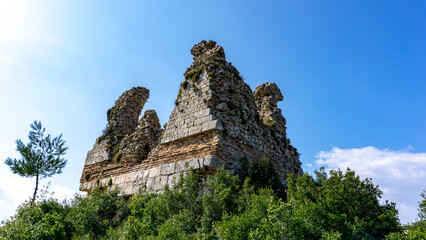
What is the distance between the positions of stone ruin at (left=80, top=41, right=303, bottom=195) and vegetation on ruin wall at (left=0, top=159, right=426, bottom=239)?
29.7 inches

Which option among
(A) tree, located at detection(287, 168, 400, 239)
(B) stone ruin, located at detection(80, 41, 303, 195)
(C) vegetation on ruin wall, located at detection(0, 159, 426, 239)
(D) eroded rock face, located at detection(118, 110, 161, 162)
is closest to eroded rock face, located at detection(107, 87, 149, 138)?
(B) stone ruin, located at detection(80, 41, 303, 195)

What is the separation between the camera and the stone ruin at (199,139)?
7.74 metres

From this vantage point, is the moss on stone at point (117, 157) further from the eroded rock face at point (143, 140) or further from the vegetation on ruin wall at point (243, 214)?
the vegetation on ruin wall at point (243, 214)

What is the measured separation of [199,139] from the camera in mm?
8031

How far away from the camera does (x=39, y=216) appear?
24.6ft

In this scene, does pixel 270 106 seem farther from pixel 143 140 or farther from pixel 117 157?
pixel 117 157

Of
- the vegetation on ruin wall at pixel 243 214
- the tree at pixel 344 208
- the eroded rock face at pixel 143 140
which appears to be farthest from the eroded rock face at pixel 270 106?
the tree at pixel 344 208

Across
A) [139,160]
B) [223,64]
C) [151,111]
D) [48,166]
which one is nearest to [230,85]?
[223,64]

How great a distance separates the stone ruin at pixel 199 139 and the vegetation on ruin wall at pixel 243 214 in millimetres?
754

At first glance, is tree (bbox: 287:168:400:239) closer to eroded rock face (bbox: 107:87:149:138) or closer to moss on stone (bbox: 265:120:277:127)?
moss on stone (bbox: 265:120:277:127)

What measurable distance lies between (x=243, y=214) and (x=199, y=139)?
3.57 metres

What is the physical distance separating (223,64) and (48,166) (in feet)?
38.8

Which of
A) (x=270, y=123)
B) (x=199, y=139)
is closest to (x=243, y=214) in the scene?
(x=199, y=139)

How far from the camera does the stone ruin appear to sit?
7742 millimetres
